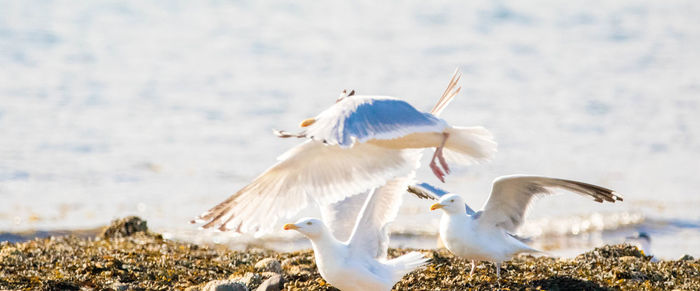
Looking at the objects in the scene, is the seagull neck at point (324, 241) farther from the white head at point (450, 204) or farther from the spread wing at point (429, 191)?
the spread wing at point (429, 191)

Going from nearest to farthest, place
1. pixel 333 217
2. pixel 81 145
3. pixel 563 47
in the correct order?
pixel 333 217
pixel 81 145
pixel 563 47

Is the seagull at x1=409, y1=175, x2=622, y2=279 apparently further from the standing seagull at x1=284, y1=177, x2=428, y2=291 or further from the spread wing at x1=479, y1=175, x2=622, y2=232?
the standing seagull at x1=284, y1=177, x2=428, y2=291

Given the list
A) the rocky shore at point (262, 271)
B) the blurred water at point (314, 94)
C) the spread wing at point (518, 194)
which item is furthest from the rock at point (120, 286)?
the blurred water at point (314, 94)

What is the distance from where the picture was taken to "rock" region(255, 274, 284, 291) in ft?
19.7

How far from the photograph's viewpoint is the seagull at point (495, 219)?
6.32 m

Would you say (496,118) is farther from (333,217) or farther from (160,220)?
(333,217)

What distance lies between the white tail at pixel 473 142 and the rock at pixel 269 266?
1.68m

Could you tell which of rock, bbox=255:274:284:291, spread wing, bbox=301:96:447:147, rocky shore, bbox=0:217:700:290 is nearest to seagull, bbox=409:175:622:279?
rocky shore, bbox=0:217:700:290

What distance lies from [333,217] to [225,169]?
7.11 metres

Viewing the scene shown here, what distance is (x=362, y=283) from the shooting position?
18.5 feet

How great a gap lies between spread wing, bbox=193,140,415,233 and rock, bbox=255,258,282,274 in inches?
48.7

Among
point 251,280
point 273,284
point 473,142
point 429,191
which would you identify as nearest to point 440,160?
point 473,142

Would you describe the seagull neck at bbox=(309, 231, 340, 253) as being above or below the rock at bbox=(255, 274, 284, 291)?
above

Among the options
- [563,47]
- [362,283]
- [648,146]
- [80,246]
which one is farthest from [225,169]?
[563,47]
